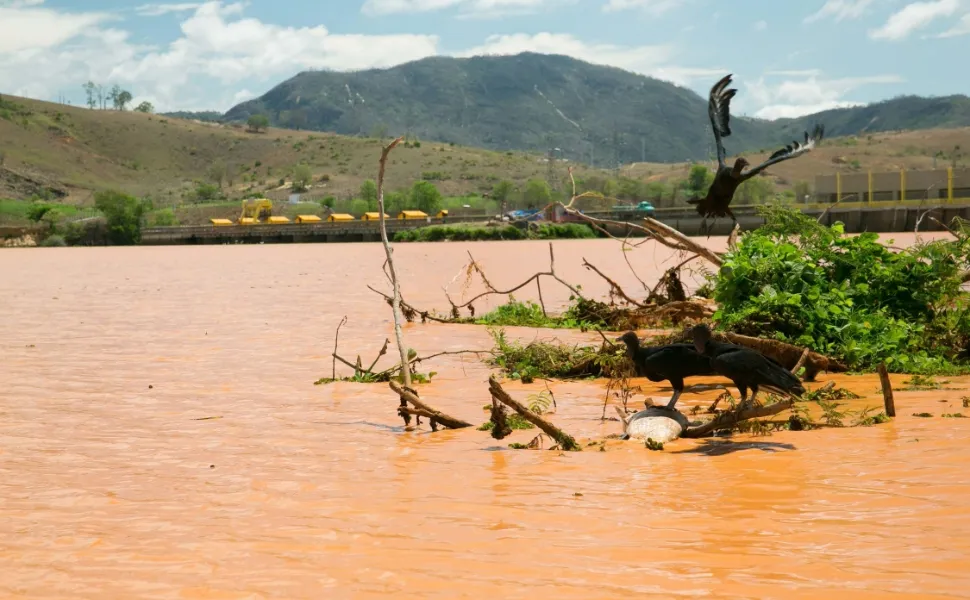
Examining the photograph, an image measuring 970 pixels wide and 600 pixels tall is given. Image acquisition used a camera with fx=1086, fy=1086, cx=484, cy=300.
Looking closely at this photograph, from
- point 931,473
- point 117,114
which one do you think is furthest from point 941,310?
point 117,114

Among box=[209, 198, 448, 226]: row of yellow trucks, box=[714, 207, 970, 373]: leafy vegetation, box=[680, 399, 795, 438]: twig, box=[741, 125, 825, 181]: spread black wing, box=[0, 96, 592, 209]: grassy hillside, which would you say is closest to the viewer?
box=[680, 399, 795, 438]: twig

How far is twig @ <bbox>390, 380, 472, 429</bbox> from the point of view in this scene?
855 centimetres

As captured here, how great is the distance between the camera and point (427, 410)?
8.62m

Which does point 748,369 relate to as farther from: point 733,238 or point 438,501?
point 733,238

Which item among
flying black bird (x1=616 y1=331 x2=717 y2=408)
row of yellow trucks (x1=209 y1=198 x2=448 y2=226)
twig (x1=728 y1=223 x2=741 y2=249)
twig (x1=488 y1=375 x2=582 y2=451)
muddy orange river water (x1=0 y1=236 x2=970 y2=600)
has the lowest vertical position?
muddy orange river water (x1=0 y1=236 x2=970 y2=600)

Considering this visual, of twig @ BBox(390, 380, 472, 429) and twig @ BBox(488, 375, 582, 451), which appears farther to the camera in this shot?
twig @ BBox(390, 380, 472, 429)

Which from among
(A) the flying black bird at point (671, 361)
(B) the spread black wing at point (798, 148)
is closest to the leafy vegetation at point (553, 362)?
(B) the spread black wing at point (798, 148)

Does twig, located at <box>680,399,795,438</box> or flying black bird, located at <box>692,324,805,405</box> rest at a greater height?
flying black bird, located at <box>692,324,805,405</box>

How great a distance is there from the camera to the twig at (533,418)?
7.47 meters

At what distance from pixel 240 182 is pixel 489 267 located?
464 feet

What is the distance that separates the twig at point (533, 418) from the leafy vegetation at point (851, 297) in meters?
3.89

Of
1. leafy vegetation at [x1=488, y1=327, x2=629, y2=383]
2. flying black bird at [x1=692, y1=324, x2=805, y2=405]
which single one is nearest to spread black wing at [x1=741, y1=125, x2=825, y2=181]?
leafy vegetation at [x1=488, y1=327, x2=629, y2=383]

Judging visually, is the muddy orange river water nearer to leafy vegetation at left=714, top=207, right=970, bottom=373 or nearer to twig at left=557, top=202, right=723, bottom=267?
leafy vegetation at left=714, top=207, right=970, bottom=373

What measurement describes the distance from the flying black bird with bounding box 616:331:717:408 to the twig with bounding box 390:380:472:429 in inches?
66.3
